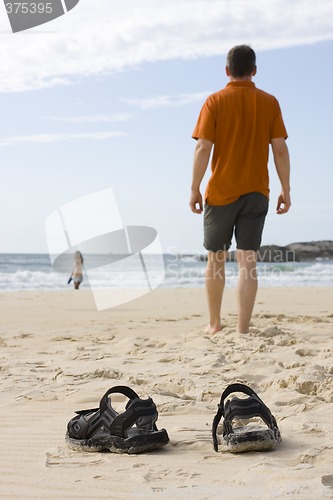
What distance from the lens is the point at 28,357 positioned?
4816 mm

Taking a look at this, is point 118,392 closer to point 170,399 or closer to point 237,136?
point 170,399

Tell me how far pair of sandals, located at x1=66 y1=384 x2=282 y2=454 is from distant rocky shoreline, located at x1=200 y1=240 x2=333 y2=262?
37.1m

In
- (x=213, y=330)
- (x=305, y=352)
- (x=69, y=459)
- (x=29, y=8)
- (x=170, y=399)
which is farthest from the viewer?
(x=29, y=8)

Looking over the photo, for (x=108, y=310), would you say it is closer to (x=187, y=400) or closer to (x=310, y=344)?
(x=310, y=344)

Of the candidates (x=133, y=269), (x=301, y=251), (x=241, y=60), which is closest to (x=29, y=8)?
(x=241, y=60)

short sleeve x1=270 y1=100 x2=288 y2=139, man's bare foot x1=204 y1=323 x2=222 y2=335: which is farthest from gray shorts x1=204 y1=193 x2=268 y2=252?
man's bare foot x1=204 y1=323 x2=222 y2=335

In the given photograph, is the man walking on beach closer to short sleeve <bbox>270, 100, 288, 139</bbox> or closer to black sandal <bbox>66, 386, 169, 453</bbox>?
short sleeve <bbox>270, 100, 288, 139</bbox>

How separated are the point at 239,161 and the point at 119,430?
3144 mm

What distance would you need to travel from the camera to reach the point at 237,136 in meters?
5.24

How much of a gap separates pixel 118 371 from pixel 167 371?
0.99 ft

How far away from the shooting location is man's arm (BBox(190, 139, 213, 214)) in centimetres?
523

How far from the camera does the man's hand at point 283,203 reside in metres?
5.41

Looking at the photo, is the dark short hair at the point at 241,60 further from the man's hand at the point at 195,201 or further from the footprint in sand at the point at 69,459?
the footprint in sand at the point at 69,459

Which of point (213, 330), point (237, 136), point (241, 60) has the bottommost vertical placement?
point (213, 330)
